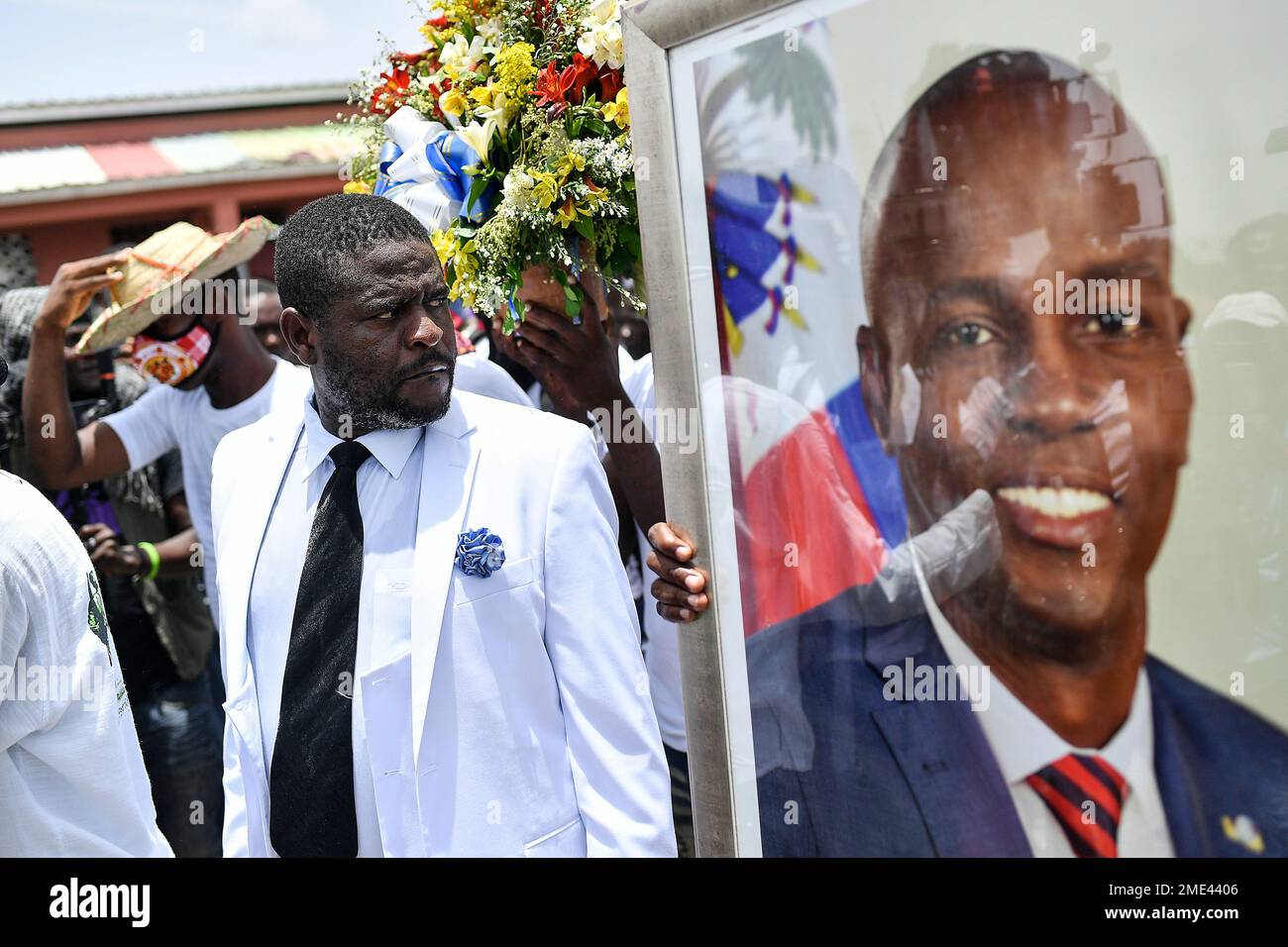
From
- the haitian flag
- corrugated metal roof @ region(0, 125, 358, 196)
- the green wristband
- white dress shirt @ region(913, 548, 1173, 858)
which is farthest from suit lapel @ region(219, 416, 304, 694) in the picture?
corrugated metal roof @ region(0, 125, 358, 196)

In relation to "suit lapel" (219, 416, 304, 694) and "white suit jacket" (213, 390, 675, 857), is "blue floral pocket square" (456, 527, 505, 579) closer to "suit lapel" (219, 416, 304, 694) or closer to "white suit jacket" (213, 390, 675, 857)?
"white suit jacket" (213, 390, 675, 857)

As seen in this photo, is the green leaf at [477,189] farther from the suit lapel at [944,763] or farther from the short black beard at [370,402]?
the suit lapel at [944,763]

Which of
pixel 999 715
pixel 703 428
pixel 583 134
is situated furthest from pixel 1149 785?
pixel 583 134

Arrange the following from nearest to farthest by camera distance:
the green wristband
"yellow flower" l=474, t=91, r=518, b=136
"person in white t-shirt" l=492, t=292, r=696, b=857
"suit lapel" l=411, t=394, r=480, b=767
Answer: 1. "suit lapel" l=411, t=394, r=480, b=767
2. "yellow flower" l=474, t=91, r=518, b=136
3. "person in white t-shirt" l=492, t=292, r=696, b=857
4. the green wristband

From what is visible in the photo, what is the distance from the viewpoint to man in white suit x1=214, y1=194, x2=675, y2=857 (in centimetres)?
194

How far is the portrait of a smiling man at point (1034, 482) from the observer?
4.45 feet

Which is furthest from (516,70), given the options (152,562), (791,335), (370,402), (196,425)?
(152,562)

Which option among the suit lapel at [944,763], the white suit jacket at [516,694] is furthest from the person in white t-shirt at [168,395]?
the suit lapel at [944,763]

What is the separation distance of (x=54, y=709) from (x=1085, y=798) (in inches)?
70.4
